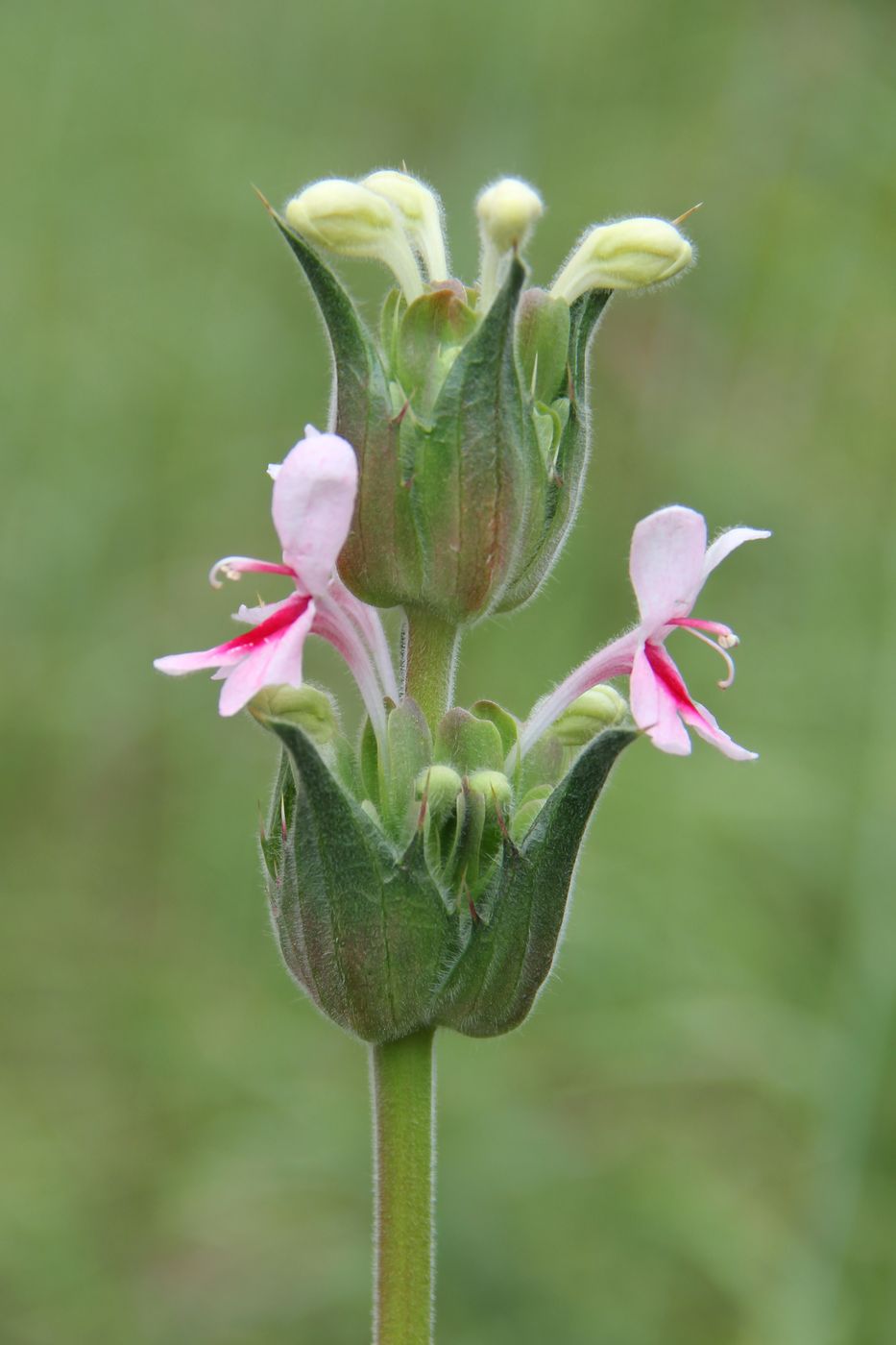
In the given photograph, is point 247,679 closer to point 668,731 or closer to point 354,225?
point 668,731

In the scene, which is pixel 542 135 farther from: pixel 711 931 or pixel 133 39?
pixel 711 931

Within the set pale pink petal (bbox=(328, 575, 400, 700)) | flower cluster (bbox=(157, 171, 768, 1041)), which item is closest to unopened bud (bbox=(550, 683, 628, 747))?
flower cluster (bbox=(157, 171, 768, 1041))

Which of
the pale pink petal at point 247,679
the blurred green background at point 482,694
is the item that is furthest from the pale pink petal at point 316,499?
the blurred green background at point 482,694

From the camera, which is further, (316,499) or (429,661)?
(429,661)

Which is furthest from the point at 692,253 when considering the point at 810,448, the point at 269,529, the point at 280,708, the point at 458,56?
the point at 458,56

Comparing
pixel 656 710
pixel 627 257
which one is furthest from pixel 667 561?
pixel 627 257

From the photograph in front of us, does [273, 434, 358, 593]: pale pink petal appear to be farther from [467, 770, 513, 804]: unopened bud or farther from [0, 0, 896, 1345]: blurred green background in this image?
[0, 0, 896, 1345]: blurred green background

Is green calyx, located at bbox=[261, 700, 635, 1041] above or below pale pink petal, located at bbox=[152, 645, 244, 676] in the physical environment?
below
